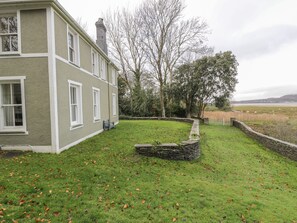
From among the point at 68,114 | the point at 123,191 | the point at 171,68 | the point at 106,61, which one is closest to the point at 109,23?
the point at 171,68

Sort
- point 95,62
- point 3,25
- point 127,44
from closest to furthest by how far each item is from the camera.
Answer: point 3,25 → point 95,62 → point 127,44

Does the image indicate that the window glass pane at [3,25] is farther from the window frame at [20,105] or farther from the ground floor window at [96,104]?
the ground floor window at [96,104]

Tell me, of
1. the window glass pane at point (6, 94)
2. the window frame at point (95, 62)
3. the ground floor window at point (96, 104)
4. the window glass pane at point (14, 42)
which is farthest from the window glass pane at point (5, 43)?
the ground floor window at point (96, 104)

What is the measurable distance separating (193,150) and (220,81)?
56.8 feet

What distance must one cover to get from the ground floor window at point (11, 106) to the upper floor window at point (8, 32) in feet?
4.36

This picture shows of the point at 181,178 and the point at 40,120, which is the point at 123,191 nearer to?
the point at 181,178

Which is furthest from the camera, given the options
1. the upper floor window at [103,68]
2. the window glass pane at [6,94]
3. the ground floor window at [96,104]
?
the upper floor window at [103,68]

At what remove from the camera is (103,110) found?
1391cm

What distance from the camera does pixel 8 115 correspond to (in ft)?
24.3

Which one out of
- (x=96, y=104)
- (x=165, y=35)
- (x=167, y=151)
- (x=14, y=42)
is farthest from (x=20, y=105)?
(x=165, y=35)

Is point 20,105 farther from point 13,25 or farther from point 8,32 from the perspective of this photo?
point 13,25

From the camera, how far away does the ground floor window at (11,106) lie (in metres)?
7.28

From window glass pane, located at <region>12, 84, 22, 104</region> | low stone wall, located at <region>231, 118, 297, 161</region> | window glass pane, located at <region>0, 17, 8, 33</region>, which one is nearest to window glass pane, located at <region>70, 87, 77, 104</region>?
window glass pane, located at <region>12, 84, 22, 104</region>

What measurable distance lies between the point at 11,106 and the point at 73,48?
3.87 metres
